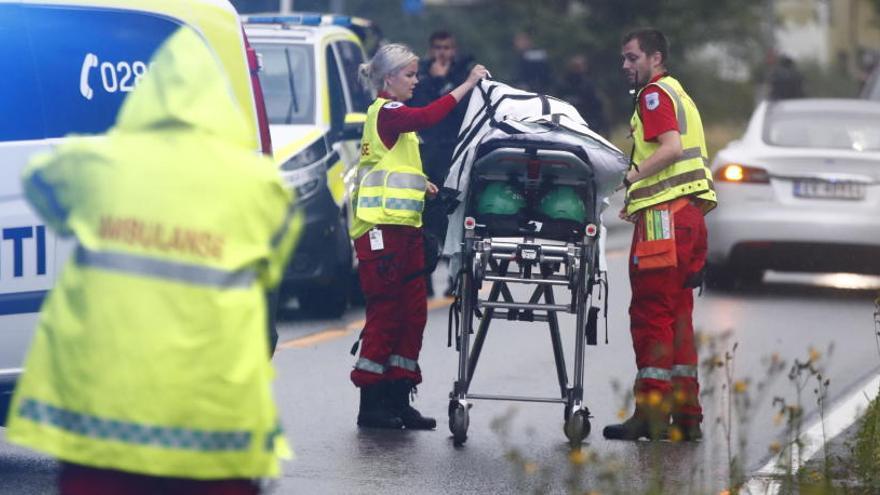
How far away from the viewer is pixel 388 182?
31.1 feet

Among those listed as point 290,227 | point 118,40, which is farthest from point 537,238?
point 290,227

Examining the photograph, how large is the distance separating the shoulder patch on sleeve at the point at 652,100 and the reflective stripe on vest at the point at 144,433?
16.3 ft

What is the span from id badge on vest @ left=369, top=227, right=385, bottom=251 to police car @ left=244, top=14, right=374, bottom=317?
4.12 meters

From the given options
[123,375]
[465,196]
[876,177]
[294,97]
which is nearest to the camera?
[123,375]

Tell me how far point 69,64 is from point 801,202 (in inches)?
337

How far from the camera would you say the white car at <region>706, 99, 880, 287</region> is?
15.7m

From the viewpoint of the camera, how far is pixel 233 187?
15.3 feet

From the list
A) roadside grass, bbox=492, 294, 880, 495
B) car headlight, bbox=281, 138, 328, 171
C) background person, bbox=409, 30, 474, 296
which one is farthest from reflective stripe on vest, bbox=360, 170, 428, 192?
car headlight, bbox=281, 138, 328, 171

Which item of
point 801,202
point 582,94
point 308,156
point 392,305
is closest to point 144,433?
point 392,305

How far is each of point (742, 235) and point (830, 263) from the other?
691 mm

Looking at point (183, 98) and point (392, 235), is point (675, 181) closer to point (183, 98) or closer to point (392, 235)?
point (392, 235)

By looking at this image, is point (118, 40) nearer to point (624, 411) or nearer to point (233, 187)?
point (624, 411)

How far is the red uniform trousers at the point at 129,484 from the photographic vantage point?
463 cm

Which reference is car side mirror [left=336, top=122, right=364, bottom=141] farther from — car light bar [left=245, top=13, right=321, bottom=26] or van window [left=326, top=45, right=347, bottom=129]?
car light bar [left=245, top=13, right=321, bottom=26]
